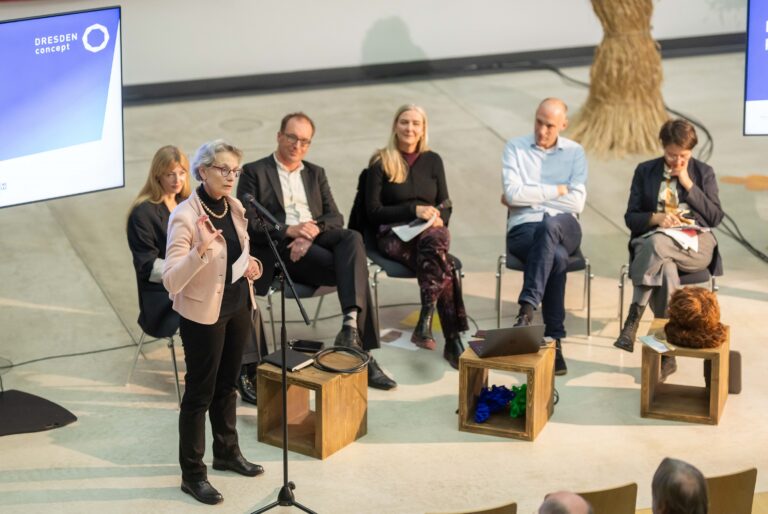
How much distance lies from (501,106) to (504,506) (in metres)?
6.88

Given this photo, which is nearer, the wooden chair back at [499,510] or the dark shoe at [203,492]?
the wooden chair back at [499,510]

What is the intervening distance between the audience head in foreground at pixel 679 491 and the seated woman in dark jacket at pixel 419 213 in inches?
116

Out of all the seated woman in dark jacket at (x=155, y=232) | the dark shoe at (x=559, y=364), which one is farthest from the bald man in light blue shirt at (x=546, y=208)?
the seated woman in dark jacket at (x=155, y=232)

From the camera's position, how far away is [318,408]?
573 centimetres

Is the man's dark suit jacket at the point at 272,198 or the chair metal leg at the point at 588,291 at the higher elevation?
the man's dark suit jacket at the point at 272,198

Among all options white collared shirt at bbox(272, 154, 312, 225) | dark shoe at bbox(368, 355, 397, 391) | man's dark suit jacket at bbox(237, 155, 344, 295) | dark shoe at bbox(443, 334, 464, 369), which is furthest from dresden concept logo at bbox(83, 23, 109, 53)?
dark shoe at bbox(443, 334, 464, 369)

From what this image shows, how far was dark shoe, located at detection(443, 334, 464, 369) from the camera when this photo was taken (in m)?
6.72

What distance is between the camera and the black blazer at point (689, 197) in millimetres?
6793

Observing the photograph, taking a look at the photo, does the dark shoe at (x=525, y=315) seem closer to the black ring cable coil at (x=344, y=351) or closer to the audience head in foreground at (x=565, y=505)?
the black ring cable coil at (x=344, y=351)

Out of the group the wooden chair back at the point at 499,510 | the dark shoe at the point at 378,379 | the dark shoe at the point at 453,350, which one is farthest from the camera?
the dark shoe at the point at 453,350

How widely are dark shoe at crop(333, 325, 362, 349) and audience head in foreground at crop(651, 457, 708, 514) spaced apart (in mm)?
2757

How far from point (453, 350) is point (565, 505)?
318 cm

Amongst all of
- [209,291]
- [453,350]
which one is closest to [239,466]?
[209,291]

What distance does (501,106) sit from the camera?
10742mm
